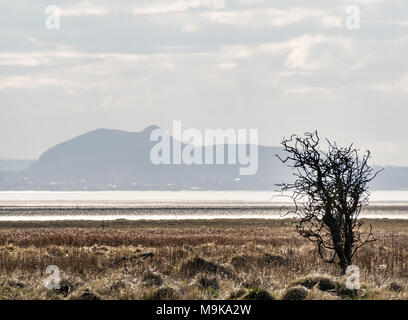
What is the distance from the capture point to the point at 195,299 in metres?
22.5

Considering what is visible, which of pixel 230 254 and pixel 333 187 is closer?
pixel 333 187

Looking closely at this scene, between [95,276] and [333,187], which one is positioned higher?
[333,187]

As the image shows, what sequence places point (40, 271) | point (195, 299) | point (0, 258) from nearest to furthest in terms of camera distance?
1. point (195, 299)
2. point (40, 271)
3. point (0, 258)

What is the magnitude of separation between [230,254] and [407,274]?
10889mm

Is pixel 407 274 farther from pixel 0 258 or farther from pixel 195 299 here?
pixel 0 258

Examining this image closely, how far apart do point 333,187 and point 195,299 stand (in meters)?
8.76

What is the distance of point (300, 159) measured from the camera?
2959 centimetres

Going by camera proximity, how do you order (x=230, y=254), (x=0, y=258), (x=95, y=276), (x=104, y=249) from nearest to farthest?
(x=95, y=276)
(x=0, y=258)
(x=230, y=254)
(x=104, y=249)
